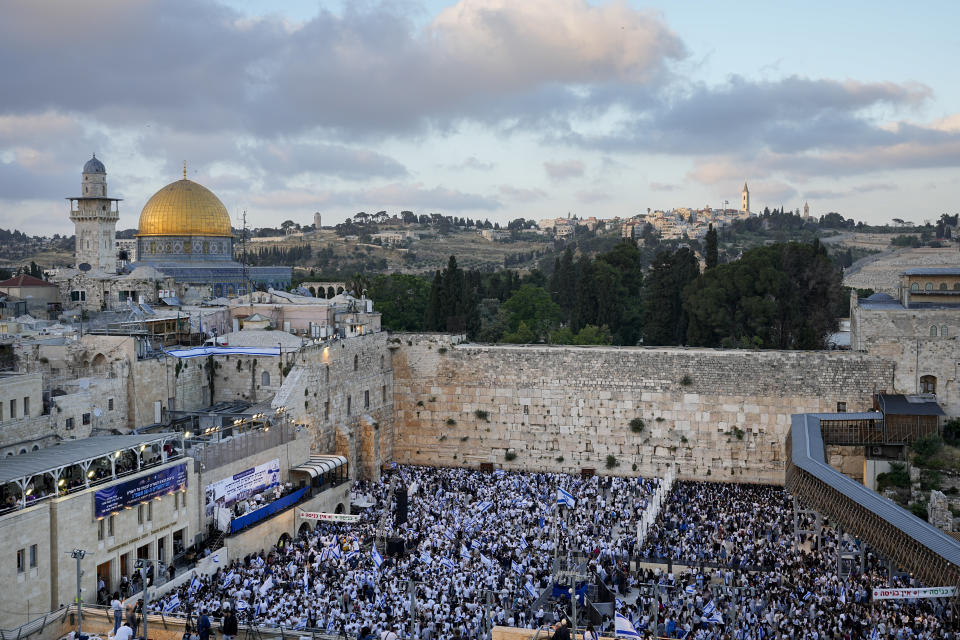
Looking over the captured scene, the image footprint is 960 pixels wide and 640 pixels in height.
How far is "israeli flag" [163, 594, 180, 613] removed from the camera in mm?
17750

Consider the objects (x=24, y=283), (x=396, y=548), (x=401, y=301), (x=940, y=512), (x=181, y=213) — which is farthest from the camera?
(x=401, y=301)

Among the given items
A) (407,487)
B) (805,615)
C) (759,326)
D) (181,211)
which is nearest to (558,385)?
(407,487)

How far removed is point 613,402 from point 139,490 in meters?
16.3

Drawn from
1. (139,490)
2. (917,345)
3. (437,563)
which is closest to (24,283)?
(139,490)

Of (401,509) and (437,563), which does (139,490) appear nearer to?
(437,563)

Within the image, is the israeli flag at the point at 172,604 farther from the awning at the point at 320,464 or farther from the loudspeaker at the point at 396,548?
the awning at the point at 320,464

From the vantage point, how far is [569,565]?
2153cm

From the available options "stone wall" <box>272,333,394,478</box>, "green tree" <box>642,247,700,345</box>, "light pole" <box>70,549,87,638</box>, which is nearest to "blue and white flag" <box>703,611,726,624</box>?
"light pole" <box>70,549,87,638</box>

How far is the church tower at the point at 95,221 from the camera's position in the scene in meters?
44.4

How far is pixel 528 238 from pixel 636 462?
141m

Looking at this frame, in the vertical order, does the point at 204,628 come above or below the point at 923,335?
below

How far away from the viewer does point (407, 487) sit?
2822 cm

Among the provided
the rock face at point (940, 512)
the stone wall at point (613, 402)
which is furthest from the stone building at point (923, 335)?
the rock face at point (940, 512)

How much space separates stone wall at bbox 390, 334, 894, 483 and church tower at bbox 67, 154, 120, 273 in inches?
780
